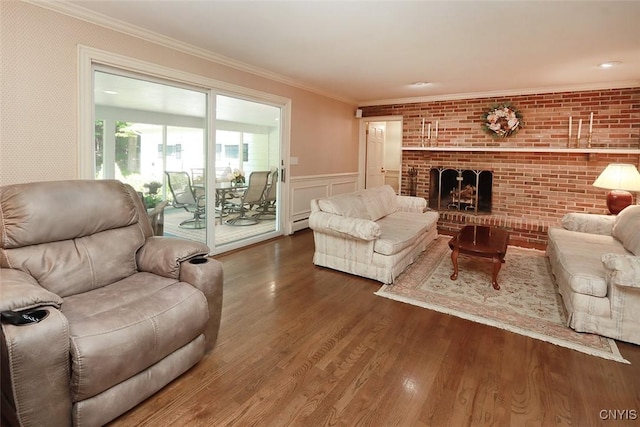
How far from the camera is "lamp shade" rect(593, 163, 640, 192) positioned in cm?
396

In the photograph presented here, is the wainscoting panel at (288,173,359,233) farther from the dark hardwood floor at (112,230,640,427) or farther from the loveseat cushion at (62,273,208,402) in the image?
the loveseat cushion at (62,273,208,402)

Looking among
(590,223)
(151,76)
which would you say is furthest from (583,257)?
(151,76)

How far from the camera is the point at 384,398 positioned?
1.81m

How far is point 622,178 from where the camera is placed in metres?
4.01

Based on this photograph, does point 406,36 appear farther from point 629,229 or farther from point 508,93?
point 508,93

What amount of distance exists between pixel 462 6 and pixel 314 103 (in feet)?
10.9

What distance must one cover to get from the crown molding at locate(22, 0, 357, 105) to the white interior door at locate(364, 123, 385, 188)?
289 centimetres

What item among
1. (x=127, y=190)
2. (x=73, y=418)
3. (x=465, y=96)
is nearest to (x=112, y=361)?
(x=73, y=418)

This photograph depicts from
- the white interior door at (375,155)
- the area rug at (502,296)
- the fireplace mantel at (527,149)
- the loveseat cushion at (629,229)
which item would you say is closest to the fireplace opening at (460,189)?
the fireplace mantel at (527,149)

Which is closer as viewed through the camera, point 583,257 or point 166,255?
point 166,255

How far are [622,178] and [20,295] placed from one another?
5394 mm

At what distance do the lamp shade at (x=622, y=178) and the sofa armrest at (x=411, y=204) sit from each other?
6.88 ft

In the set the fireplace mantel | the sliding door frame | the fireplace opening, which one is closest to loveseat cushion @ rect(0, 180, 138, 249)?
the sliding door frame

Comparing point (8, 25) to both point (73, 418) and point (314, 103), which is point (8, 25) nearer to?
point (73, 418)
